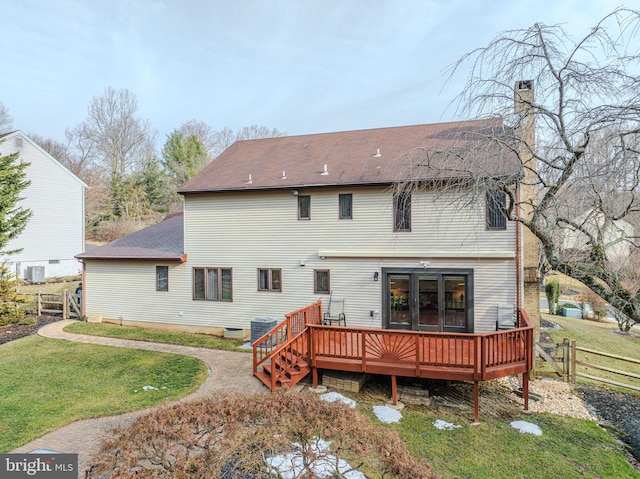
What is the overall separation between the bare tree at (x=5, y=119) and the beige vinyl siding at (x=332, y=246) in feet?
120

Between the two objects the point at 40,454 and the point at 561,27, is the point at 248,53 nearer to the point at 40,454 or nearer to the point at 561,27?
the point at 561,27

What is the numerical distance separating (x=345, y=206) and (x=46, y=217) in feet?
74.3

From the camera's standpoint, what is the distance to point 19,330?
12.2 meters

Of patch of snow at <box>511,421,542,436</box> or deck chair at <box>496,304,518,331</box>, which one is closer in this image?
patch of snow at <box>511,421,542,436</box>

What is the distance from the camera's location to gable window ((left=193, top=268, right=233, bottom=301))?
39.9ft

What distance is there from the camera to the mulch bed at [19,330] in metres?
11.4

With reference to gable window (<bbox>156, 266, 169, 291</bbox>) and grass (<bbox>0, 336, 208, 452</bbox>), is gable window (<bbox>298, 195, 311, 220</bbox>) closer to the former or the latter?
grass (<bbox>0, 336, 208, 452</bbox>)

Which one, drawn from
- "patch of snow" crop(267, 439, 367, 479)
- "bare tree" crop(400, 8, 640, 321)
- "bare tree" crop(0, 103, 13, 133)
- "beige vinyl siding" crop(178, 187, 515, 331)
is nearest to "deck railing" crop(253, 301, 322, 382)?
"beige vinyl siding" crop(178, 187, 515, 331)

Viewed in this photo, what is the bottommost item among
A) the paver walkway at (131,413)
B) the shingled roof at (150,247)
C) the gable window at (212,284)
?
the paver walkway at (131,413)

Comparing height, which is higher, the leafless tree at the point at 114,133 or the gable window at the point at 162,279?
the leafless tree at the point at 114,133

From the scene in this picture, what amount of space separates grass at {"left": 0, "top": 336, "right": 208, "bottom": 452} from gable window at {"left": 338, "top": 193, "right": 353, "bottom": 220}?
19.8 feet

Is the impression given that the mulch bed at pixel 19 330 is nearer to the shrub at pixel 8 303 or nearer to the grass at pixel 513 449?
the shrub at pixel 8 303

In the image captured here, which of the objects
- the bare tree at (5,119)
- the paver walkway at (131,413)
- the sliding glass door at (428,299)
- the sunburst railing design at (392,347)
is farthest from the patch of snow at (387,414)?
the bare tree at (5,119)

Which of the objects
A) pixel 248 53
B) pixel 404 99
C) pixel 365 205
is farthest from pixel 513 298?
pixel 248 53
